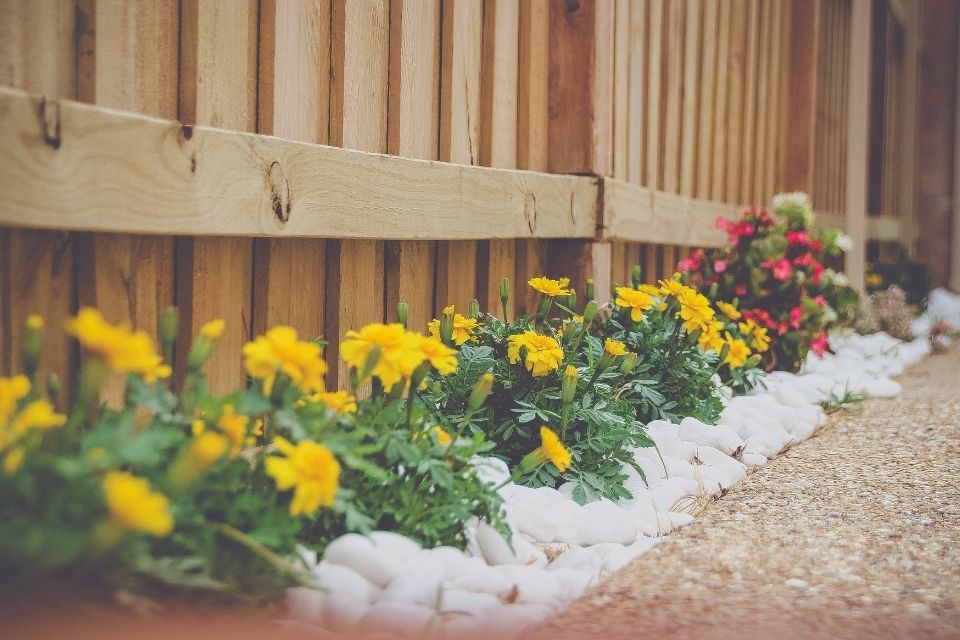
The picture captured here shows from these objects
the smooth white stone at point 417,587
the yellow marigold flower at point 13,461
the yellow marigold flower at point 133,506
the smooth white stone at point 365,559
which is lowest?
the smooth white stone at point 417,587

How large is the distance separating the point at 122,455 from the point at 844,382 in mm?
3139

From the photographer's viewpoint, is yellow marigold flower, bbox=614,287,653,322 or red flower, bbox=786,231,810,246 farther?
red flower, bbox=786,231,810,246

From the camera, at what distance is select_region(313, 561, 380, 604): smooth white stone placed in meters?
1.26

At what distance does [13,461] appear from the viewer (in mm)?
980

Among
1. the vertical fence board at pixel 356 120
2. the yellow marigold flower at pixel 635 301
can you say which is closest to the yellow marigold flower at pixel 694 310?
the yellow marigold flower at pixel 635 301

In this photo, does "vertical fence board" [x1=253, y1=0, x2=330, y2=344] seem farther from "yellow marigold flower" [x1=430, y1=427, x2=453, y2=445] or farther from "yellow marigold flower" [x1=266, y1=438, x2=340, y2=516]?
"yellow marigold flower" [x1=266, y1=438, x2=340, y2=516]

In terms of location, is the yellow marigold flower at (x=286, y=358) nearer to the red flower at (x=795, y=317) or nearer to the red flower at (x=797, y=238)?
the red flower at (x=795, y=317)

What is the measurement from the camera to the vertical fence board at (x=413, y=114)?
221 cm

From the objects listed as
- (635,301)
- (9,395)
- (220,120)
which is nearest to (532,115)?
(635,301)

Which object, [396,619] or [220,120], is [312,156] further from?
[396,619]

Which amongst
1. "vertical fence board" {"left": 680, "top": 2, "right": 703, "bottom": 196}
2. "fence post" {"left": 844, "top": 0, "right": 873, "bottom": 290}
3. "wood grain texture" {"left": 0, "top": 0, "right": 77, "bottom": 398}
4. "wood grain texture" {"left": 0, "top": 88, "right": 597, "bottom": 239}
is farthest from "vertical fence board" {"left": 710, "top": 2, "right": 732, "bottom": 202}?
"wood grain texture" {"left": 0, "top": 0, "right": 77, "bottom": 398}

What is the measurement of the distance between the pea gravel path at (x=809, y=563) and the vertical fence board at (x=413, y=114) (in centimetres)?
86

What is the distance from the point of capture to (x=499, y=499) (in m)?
1.47

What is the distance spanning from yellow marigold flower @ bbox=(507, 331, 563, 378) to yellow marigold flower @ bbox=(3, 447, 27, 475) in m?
1.06
